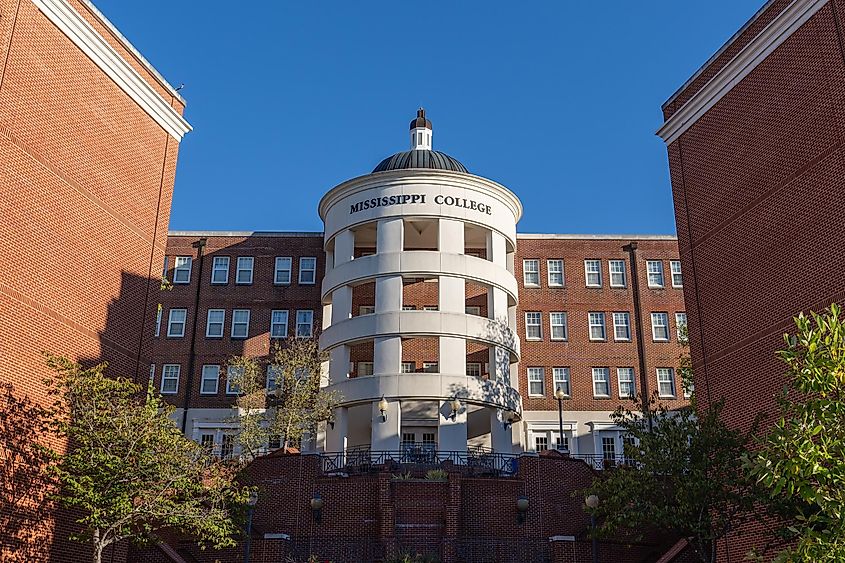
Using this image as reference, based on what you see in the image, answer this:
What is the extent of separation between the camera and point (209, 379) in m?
45.6

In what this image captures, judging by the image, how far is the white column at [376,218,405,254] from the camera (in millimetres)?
38875

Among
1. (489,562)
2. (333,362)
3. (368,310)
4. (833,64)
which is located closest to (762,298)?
(833,64)

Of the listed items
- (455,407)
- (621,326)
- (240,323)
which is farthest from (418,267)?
(621,326)

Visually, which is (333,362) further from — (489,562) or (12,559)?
(12,559)

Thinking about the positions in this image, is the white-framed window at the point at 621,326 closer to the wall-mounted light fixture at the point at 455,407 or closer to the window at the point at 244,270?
the wall-mounted light fixture at the point at 455,407

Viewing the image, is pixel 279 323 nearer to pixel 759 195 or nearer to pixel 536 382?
pixel 536 382

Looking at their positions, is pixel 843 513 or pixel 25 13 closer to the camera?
pixel 843 513

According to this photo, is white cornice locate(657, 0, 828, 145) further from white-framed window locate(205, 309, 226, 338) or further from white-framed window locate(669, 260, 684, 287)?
white-framed window locate(205, 309, 226, 338)

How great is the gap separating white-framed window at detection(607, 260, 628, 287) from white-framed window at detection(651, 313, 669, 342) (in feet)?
8.22

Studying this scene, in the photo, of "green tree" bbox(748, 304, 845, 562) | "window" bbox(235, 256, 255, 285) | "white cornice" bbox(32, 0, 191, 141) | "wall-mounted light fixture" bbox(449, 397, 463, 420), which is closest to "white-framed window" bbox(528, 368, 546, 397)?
"wall-mounted light fixture" bbox(449, 397, 463, 420)

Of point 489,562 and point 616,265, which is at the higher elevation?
point 616,265

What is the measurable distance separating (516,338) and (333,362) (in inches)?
349

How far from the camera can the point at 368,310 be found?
4375cm

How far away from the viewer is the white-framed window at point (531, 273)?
47531 mm
